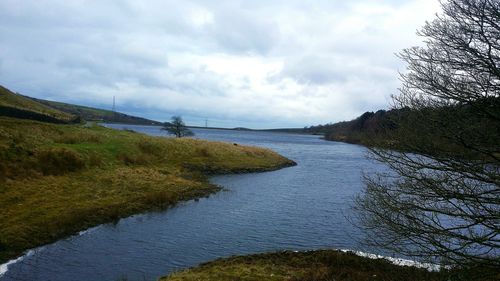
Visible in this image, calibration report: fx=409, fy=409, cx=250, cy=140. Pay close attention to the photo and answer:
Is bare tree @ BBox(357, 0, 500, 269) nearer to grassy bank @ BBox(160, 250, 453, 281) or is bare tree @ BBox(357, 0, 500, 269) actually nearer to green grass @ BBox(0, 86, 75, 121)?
grassy bank @ BBox(160, 250, 453, 281)

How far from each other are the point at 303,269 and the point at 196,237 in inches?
317

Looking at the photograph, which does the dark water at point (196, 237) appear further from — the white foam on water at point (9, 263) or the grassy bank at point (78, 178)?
the grassy bank at point (78, 178)

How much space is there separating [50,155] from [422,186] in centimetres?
3041

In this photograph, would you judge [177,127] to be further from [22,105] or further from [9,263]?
[9,263]

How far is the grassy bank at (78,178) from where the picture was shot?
2219 cm

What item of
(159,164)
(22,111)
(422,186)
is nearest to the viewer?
(422,186)

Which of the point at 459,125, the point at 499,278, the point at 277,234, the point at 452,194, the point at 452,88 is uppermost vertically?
the point at 452,88

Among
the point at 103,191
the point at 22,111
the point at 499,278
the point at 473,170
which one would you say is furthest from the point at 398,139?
the point at 22,111

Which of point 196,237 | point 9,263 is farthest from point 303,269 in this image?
point 9,263

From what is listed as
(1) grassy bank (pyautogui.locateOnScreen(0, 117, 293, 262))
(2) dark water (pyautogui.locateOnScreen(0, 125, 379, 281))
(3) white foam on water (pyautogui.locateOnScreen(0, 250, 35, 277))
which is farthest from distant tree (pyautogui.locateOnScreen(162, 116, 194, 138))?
(3) white foam on water (pyautogui.locateOnScreen(0, 250, 35, 277))

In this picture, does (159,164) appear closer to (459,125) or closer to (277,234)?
(277,234)

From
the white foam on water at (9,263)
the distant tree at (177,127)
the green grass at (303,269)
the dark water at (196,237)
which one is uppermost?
the distant tree at (177,127)

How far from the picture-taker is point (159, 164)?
4631 cm

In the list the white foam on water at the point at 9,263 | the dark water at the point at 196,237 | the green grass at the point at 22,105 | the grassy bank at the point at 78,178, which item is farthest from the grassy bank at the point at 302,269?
the green grass at the point at 22,105
